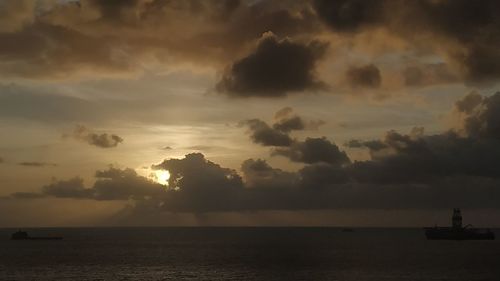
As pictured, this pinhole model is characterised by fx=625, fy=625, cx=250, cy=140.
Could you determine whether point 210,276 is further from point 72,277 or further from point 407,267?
point 407,267

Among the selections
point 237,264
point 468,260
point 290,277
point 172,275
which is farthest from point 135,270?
point 468,260

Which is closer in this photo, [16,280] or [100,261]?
[16,280]

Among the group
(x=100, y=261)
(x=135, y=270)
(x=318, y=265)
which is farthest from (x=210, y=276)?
(x=100, y=261)

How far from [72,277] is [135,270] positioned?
18792 mm

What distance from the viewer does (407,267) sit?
142 meters

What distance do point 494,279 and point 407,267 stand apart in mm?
26332

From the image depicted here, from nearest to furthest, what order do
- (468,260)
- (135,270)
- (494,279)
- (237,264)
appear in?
(494,279) → (135,270) → (237,264) → (468,260)

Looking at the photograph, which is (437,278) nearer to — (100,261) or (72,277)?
(72,277)

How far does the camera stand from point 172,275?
128875 millimetres

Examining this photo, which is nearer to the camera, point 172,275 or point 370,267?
point 172,275

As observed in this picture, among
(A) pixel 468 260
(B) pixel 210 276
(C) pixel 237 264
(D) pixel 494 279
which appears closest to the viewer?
(D) pixel 494 279

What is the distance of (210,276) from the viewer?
126 meters

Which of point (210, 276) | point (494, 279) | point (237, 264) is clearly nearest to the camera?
point (494, 279)

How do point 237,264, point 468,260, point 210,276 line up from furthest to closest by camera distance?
1. point 468,260
2. point 237,264
3. point 210,276
